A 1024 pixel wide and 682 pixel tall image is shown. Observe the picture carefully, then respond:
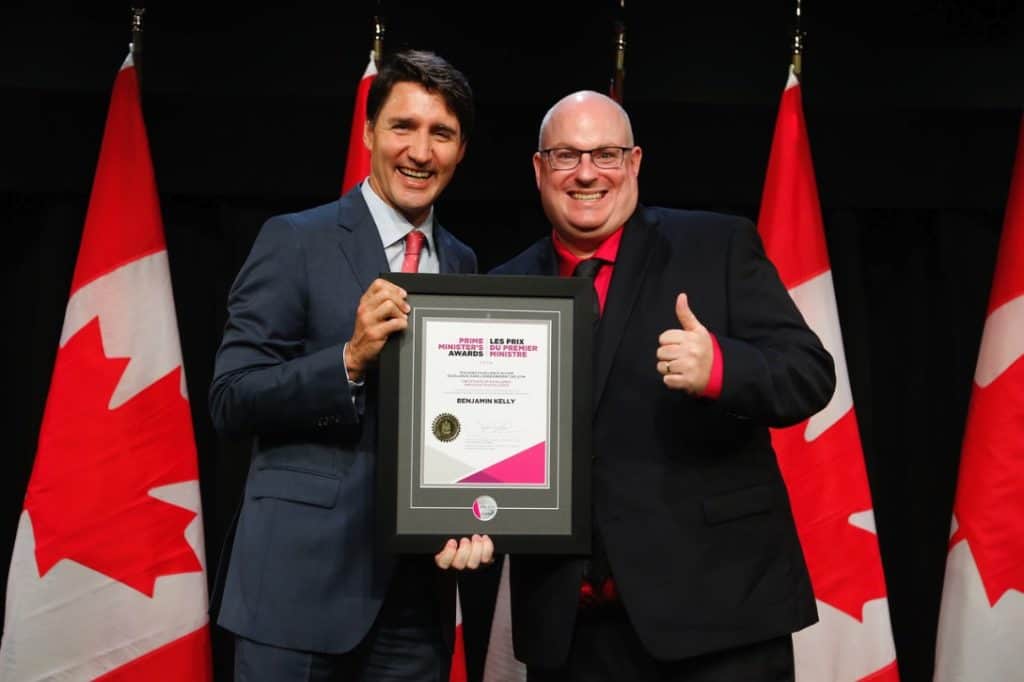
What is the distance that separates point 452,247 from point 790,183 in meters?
1.21

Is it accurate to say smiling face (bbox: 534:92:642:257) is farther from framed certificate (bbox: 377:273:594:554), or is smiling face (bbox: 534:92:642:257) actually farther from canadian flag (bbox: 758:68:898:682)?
canadian flag (bbox: 758:68:898:682)

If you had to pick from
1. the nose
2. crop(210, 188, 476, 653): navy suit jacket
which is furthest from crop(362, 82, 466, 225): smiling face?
crop(210, 188, 476, 653): navy suit jacket

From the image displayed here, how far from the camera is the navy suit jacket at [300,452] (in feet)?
5.81

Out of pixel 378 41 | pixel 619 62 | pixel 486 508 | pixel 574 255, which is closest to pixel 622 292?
pixel 574 255

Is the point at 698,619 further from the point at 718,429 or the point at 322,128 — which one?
the point at 322,128

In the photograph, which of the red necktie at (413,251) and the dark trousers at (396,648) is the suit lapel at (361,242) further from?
the dark trousers at (396,648)

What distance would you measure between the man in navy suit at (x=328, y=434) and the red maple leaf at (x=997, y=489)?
A: 4.77 ft

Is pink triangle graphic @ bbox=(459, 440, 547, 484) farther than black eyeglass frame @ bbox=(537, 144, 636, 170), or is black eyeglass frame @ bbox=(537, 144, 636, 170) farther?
black eyeglass frame @ bbox=(537, 144, 636, 170)

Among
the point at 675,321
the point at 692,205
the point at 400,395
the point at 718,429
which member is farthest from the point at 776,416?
the point at 692,205

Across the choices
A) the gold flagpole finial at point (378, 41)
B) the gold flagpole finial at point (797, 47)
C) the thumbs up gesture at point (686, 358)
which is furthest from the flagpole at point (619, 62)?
the thumbs up gesture at point (686, 358)

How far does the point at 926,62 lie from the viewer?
3.28 metres

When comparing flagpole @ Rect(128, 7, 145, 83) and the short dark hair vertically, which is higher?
flagpole @ Rect(128, 7, 145, 83)

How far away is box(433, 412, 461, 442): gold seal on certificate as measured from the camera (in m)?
1.67

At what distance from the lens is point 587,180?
1.93 metres
